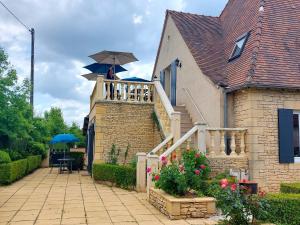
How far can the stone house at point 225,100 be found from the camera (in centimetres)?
1023

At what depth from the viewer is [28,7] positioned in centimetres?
1174

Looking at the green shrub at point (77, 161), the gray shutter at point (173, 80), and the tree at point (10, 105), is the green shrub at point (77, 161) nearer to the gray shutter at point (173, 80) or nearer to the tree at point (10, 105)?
the tree at point (10, 105)

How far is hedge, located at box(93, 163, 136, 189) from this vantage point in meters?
10.9

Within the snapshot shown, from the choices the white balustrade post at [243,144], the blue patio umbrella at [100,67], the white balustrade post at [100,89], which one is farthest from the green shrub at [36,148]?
the white balustrade post at [243,144]

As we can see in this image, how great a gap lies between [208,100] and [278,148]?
311cm

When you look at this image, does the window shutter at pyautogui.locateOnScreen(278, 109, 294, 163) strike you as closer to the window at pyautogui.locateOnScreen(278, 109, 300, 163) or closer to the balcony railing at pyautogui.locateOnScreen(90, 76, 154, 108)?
the window at pyautogui.locateOnScreen(278, 109, 300, 163)

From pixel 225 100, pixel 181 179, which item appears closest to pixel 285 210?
pixel 181 179

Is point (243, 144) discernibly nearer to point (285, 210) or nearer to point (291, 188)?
point (291, 188)

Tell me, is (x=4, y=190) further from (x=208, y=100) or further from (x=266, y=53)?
(x=266, y=53)

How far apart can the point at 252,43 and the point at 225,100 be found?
90.1 inches

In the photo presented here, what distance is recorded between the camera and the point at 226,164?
32.9 ft

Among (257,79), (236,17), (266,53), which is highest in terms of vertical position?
(236,17)

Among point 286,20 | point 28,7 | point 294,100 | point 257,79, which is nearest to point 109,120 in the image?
point 28,7

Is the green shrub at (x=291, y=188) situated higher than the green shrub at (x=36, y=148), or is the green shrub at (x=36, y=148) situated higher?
the green shrub at (x=36, y=148)
